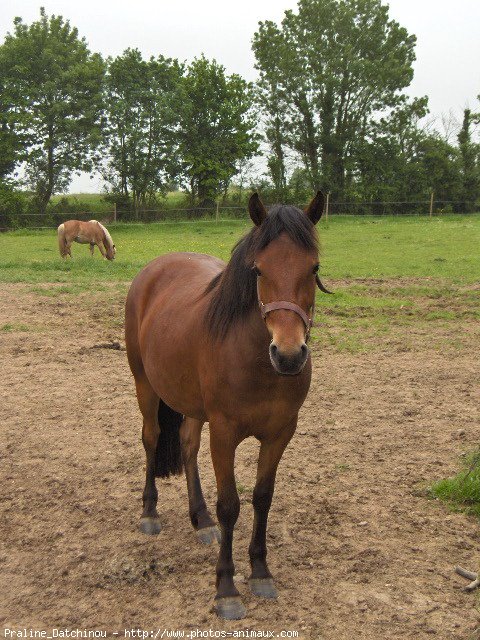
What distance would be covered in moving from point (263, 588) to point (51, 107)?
1448 inches

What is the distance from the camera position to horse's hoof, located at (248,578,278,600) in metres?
3.29

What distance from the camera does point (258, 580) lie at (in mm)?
3338

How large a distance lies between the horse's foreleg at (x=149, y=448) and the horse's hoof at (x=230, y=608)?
0.95m

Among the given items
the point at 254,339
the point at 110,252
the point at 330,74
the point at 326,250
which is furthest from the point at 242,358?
the point at 330,74

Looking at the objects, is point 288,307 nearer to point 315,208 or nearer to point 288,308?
point 288,308

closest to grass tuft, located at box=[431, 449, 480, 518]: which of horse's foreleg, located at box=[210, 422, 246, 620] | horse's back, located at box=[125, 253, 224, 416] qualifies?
horse's foreleg, located at box=[210, 422, 246, 620]

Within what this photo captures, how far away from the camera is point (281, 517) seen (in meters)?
4.14

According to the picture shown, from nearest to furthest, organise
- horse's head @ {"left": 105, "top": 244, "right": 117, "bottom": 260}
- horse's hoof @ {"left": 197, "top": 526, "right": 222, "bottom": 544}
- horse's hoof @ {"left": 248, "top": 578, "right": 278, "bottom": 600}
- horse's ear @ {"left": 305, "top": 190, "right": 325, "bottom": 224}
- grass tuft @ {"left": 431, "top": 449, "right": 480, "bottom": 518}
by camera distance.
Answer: horse's ear @ {"left": 305, "top": 190, "right": 325, "bottom": 224}, horse's hoof @ {"left": 248, "top": 578, "right": 278, "bottom": 600}, horse's hoof @ {"left": 197, "top": 526, "right": 222, "bottom": 544}, grass tuft @ {"left": 431, "top": 449, "right": 480, "bottom": 518}, horse's head @ {"left": 105, "top": 244, "right": 117, "bottom": 260}

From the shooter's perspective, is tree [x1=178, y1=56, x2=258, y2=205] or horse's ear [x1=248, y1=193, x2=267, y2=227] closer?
horse's ear [x1=248, y1=193, x2=267, y2=227]

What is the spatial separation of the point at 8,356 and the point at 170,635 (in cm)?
572

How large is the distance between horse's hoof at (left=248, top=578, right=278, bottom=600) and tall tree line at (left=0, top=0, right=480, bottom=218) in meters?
33.4

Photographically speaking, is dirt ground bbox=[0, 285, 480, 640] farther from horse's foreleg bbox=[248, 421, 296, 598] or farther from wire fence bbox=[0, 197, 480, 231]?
wire fence bbox=[0, 197, 480, 231]

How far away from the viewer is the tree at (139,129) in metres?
36.8

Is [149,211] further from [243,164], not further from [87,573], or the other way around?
[87,573]
